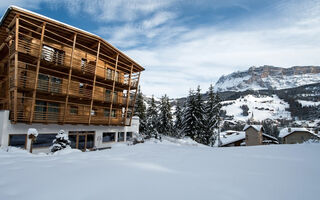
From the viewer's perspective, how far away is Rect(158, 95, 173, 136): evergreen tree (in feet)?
120

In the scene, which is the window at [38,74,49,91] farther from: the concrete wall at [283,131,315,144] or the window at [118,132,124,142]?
the concrete wall at [283,131,315,144]

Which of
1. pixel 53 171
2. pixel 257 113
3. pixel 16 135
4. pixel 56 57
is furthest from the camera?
pixel 257 113

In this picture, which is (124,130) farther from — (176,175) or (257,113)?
(257,113)

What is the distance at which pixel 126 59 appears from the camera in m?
22.7

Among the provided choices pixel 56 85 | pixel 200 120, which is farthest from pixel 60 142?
pixel 200 120

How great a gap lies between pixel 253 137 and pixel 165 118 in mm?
24214

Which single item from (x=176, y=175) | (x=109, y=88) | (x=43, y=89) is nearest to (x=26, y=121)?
(x=43, y=89)

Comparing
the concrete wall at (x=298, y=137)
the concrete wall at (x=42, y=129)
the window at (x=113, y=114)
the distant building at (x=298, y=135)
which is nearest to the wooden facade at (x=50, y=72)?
the concrete wall at (x=42, y=129)

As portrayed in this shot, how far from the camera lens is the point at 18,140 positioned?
13688 mm

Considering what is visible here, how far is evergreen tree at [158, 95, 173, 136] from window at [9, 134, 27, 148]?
2547cm

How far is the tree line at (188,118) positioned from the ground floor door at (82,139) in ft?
44.3

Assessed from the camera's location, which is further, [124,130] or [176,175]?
[124,130]

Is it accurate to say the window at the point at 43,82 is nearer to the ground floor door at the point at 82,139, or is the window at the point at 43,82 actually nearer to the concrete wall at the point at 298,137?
the ground floor door at the point at 82,139

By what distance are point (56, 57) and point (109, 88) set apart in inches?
293
